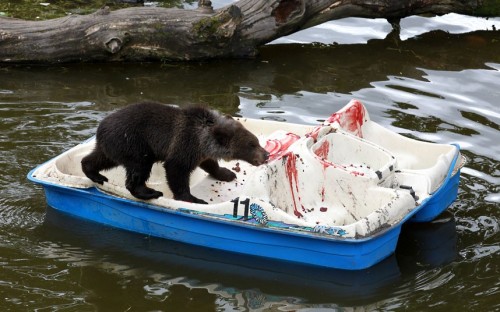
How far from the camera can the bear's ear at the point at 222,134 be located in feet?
25.4

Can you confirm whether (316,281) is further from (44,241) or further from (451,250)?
(44,241)

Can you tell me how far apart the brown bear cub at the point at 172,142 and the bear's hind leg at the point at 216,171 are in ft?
1.48

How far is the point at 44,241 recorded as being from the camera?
799cm

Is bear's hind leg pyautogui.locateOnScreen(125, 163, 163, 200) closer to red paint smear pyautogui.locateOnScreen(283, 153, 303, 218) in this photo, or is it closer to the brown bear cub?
the brown bear cub

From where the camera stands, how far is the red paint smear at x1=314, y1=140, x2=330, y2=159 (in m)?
8.09

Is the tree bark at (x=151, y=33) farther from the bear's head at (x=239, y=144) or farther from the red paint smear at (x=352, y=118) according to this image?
the bear's head at (x=239, y=144)

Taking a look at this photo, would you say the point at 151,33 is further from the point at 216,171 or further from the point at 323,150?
the point at 323,150

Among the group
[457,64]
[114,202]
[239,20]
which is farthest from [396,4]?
[114,202]

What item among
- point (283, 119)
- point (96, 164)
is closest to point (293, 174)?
point (96, 164)

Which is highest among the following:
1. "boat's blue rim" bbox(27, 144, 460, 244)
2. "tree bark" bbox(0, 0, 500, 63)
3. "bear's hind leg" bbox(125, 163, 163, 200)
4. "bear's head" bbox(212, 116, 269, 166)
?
"tree bark" bbox(0, 0, 500, 63)

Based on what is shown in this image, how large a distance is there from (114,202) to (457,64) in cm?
632

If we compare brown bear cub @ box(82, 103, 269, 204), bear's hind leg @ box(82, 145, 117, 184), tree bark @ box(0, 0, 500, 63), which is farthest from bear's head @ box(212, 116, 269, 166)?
tree bark @ box(0, 0, 500, 63)

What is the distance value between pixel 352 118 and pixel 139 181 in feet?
7.33

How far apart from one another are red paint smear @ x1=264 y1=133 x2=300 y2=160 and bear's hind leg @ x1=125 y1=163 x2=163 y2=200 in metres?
1.20
